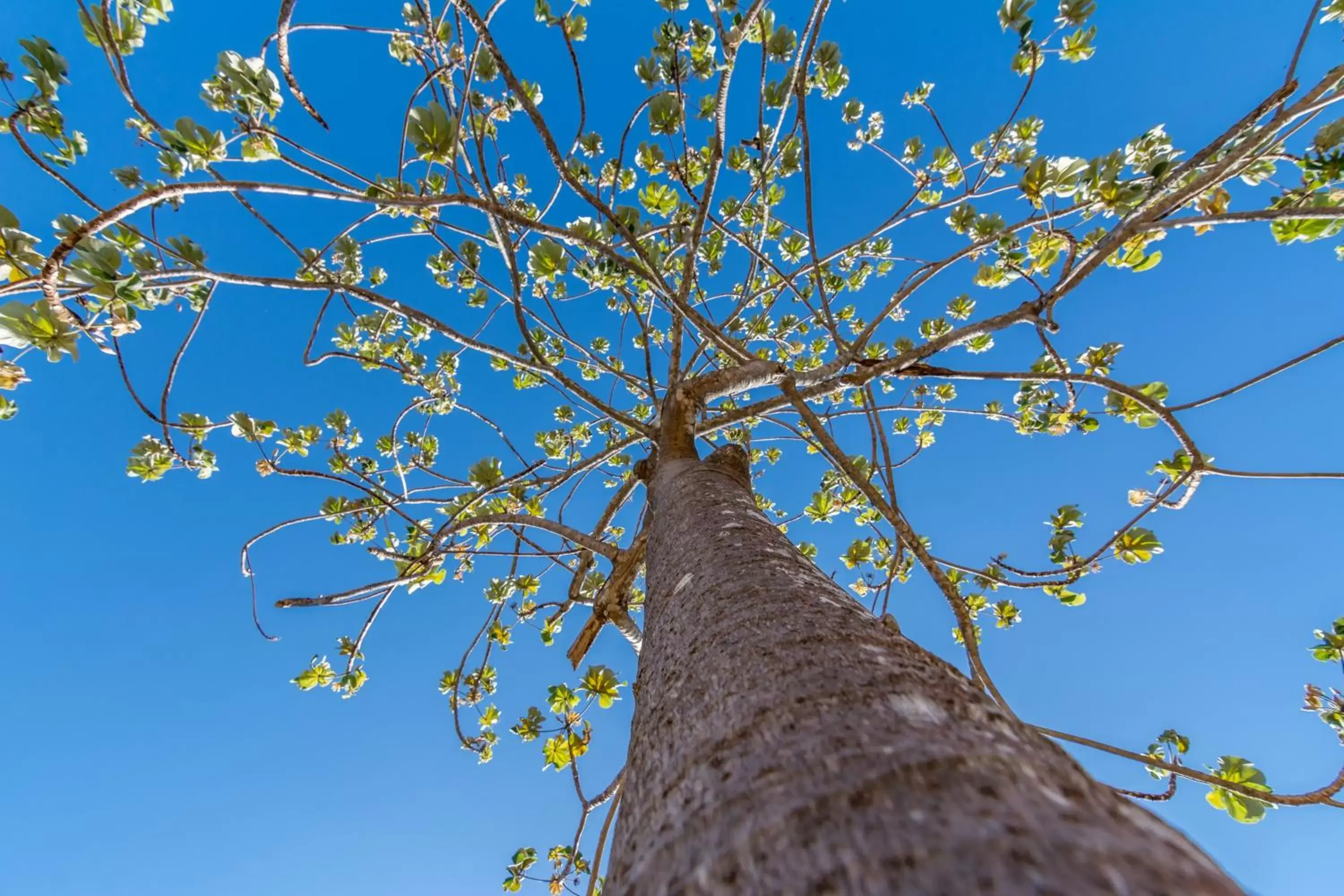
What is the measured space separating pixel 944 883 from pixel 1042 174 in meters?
1.89

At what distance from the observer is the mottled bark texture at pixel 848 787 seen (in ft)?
0.89

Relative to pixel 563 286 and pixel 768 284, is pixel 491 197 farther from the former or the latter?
pixel 768 284

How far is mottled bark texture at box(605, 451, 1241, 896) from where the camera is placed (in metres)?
0.27

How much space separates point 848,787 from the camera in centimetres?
35

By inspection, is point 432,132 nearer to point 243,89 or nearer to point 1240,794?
point 243,89

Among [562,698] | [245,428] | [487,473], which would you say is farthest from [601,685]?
[245,428]

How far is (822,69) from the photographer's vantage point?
231 centimetres

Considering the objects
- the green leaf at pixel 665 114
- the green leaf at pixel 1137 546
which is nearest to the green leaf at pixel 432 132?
the green leaf at pixel 665 114

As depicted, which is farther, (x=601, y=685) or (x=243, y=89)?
(x=601, y=685)

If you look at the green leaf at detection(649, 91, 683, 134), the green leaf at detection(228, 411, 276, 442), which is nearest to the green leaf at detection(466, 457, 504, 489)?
the green leaf at detection(228, 411, 276, 442)

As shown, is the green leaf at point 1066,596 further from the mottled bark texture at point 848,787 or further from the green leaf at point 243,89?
the green leaf at point 243,89

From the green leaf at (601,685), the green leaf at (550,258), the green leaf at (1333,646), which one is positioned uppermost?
the green leaf at (550,258)

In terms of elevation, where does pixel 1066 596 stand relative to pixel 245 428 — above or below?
below

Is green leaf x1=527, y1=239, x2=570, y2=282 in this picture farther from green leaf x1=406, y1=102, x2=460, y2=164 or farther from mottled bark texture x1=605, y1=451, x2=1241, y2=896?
mottled bark texture x1=605, y1=451, x2=1241, y2=896
